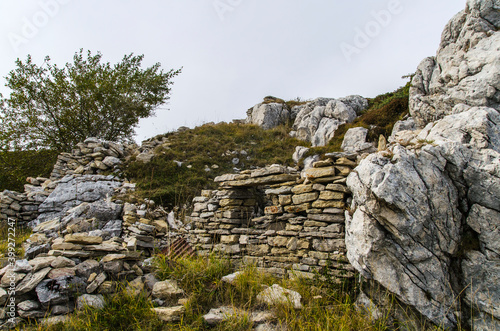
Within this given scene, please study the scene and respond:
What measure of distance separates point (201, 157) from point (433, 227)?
36.9 feet

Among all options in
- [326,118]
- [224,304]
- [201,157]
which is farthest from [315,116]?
[224,304]

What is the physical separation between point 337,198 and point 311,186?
63 cm

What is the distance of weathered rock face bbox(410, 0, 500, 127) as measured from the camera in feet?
20.3

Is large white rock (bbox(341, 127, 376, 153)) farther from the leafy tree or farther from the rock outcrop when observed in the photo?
the leafy tree

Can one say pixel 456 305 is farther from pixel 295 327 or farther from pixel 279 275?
pixel 279 275

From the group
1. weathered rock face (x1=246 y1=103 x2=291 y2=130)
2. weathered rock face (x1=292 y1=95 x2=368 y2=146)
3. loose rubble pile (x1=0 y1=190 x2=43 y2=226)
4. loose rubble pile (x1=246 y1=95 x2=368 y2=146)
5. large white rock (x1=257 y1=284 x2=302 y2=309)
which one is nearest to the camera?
large white rock (x1=257 y1=284 x2=302 y2=309)

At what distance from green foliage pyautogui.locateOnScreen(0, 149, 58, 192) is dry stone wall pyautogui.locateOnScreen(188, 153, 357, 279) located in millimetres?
12530

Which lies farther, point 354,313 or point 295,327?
point 354,313

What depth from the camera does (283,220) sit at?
6.20 meters

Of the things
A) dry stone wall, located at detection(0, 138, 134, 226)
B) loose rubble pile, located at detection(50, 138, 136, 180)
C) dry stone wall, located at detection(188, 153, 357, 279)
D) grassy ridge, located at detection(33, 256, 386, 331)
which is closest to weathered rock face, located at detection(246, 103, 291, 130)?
dry stone wall, located at detection(0, 138, 134, 226)

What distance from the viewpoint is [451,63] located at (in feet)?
24.2

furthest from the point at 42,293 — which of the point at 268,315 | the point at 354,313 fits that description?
the point at 354,313

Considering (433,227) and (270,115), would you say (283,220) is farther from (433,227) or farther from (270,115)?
(270,115)

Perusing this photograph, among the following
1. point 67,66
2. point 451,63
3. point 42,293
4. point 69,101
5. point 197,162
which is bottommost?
point 42,293
